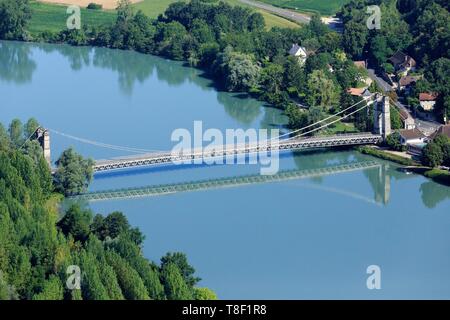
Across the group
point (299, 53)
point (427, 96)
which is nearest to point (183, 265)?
point (427, 96)

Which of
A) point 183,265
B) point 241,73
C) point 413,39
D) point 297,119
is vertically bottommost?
point 183,265

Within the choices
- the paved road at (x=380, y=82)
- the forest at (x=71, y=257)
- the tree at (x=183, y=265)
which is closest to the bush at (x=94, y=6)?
the paved road at (x=380, y=82)

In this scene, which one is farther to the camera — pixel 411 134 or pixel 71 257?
pixel 411 134

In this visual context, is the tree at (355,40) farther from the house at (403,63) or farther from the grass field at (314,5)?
the grass field at (314,5)

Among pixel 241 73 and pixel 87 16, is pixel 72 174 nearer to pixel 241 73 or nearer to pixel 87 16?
pixel 241 73

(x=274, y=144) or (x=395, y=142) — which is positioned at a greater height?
(x=395, y=142)

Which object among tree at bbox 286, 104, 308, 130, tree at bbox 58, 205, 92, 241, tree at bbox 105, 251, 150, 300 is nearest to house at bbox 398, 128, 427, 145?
tree at bbox 286, 104, 308, 130
